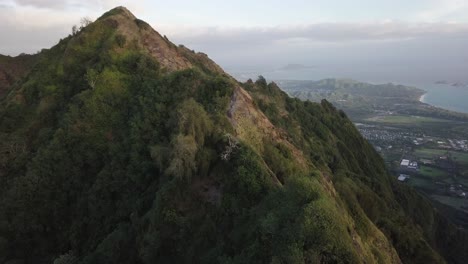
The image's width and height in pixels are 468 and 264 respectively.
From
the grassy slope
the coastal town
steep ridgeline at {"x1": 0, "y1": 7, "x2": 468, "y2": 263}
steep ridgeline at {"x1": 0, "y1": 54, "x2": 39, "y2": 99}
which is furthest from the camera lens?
the coastal town

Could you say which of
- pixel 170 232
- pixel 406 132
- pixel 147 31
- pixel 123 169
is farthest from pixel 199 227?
pixel 406 132

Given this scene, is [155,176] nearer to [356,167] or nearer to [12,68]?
[356,167]

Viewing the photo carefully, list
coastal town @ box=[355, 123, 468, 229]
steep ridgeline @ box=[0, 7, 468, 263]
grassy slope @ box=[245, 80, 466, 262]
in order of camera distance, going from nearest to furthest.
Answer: steep ridgeline @ box=[0, 7, 468, 263]
grassy slope @ box=[245, 80, 466, 262]
coastal town @ box=[355, 123, 468, 229]

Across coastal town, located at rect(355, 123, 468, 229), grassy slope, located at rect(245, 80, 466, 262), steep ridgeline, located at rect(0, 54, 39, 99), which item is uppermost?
steep ridgeline, located at rect(0, 54, 39, 99)

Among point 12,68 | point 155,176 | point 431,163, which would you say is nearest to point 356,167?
point 155,176

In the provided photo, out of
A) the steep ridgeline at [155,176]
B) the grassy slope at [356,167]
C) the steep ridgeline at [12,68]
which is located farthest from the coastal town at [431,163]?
the steep ridgeline at [12,68]

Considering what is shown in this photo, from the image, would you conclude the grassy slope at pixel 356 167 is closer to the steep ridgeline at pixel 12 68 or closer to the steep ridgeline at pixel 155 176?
the steep ridgeline at pixel 155 176

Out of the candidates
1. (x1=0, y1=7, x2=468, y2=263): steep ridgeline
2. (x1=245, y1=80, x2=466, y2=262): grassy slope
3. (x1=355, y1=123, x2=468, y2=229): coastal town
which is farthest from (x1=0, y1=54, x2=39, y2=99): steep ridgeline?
(x1=355, y1=123, x2=468, y2=229): coastal town

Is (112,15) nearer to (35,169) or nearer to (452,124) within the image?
(35,169)

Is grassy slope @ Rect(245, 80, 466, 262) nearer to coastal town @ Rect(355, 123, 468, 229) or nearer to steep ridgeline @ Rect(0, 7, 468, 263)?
steep ridgeline @ Rect(0, 7, 468, 263)
